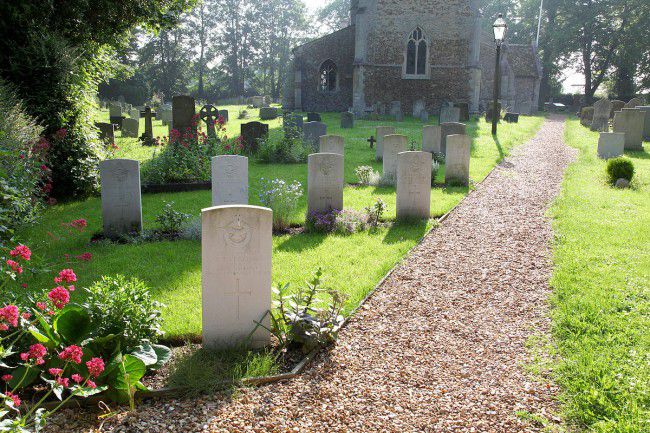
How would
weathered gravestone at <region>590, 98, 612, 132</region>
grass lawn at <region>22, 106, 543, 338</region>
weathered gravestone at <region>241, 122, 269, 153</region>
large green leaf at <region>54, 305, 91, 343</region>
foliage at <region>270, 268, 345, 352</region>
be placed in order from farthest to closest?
weathered gravestone at <region>590, 98, 612, 132</region>, weathered gravestone at <region>241, 122, 269, 153</region>, grass lawn at <region>22, 106, 543, 338</region>, foliage at <region>270, 268, 345, 352</region>, large green leaf at <region>54, 305, 91, 343</region>

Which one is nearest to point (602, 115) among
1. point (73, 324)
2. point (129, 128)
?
point (129, 128)

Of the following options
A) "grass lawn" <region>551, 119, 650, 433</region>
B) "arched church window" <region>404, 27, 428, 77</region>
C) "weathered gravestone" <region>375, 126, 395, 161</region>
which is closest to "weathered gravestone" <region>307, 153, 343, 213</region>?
"grass lawn" <region>551, 119, 650, 433</region>

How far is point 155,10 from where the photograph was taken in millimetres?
14016

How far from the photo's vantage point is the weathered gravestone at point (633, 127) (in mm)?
18203

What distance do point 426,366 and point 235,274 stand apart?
178cm

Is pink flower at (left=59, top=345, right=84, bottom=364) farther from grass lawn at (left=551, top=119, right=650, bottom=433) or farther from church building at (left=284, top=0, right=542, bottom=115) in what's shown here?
church building at (left=284, top=0, right=542, bottom=115)

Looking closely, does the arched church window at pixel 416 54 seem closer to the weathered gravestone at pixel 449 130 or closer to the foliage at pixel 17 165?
the weathered gravestone at pixel 449 130

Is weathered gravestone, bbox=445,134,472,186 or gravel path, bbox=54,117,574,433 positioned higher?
weathered gravestone, bbox=445,134,472,186

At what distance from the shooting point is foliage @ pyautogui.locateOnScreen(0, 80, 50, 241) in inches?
275

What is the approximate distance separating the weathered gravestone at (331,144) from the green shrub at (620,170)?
619 cm

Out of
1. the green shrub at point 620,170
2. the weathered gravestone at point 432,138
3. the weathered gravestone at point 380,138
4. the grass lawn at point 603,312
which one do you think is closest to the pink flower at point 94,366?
the grass lawn at point 603,312

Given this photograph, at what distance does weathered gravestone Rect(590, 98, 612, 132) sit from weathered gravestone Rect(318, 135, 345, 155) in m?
18.3

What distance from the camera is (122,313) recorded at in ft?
14.1

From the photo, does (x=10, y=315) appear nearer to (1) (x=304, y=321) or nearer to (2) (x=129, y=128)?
(1) (x=304, y=321)
